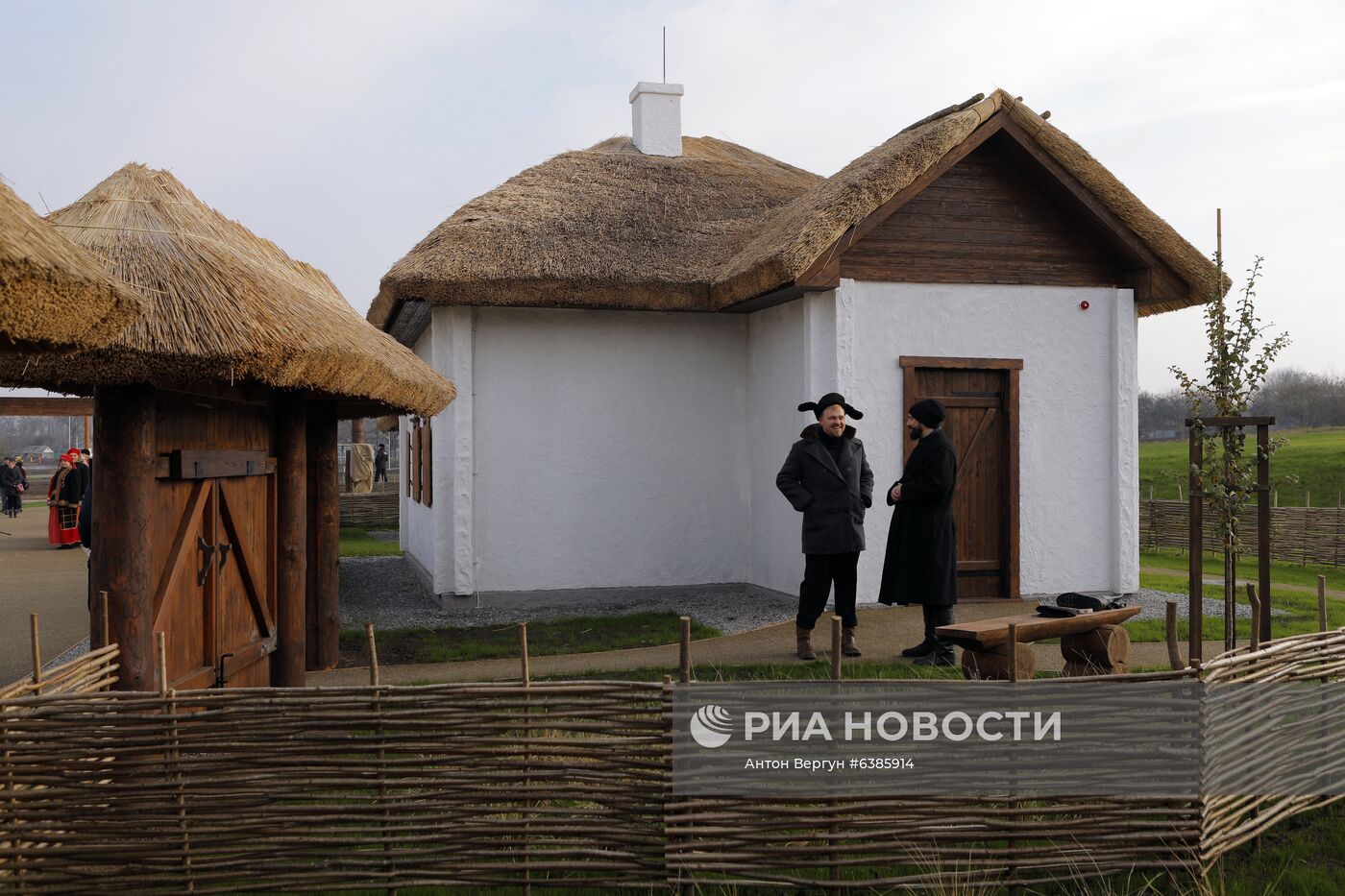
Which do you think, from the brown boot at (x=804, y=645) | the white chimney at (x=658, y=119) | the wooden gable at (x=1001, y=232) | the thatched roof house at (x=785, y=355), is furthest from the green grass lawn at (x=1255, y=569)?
the white chimney at (x=658, y=119)

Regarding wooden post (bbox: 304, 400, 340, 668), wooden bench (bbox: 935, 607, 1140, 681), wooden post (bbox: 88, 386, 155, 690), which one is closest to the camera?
wooden post (bbox: 88, 386, 155, 690)

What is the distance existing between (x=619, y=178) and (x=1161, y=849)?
976 centimetres

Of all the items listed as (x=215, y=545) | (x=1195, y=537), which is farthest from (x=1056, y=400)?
(x=215, y=545)

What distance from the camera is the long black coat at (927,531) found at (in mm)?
7184

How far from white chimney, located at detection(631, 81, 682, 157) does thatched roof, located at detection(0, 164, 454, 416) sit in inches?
289

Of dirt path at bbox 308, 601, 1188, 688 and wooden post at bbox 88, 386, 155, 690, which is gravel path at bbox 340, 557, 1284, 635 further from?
wooden post at bbox 88, 386, 155, 690

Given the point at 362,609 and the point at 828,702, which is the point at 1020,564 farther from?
the point at 828,702

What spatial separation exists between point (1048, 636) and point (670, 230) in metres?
6.46

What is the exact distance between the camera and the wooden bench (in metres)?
6.04

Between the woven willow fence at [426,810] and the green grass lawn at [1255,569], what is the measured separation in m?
11.0

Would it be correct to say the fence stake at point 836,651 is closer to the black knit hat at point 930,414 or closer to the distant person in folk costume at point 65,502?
the black knit hat at point 930,414

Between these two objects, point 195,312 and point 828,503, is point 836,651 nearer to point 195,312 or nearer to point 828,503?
point 195,312

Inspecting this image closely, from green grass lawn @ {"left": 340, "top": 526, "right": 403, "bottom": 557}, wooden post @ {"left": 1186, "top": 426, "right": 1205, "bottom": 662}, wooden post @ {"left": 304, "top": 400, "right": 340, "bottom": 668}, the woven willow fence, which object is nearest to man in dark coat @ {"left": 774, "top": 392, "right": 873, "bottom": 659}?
wooden post @ {"left": 1186, "top": 426, "right": 1205, "bottom": 662}

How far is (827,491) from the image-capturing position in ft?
24.5
